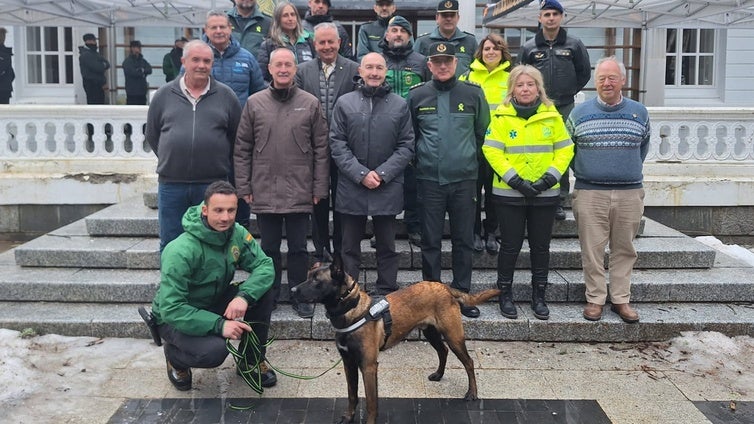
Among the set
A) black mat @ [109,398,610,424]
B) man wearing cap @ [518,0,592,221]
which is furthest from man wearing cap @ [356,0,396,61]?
black mat @ [109,398,610,424]

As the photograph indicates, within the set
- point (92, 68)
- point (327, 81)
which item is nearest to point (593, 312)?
point (327, 81)

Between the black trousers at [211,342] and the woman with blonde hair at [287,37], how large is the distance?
2.46 m

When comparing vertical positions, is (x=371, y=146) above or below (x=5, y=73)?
below

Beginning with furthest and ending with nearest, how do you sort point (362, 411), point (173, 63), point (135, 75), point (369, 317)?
point (135, 75), point (173, 63), point (362, 411), point (369, 317)

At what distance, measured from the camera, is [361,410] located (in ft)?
14.1

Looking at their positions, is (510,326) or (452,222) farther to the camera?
(452,222)

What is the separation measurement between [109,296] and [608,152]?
4.26 meters

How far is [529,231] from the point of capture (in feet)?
18.1

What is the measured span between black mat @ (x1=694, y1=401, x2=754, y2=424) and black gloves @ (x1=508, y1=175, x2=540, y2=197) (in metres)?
1.81

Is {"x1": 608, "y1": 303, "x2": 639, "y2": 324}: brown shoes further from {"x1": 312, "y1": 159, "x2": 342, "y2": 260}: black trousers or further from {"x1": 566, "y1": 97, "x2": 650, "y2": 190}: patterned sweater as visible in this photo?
{"x1": 312, "y1": 159, "x2": 342, "y2": 260}: black trousers

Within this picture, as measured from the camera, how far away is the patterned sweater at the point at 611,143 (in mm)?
5426

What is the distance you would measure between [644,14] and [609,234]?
331 inches

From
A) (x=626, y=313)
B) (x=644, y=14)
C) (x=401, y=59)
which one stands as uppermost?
(x=644, y=14)

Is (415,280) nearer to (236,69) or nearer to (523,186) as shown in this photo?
(523,186)
